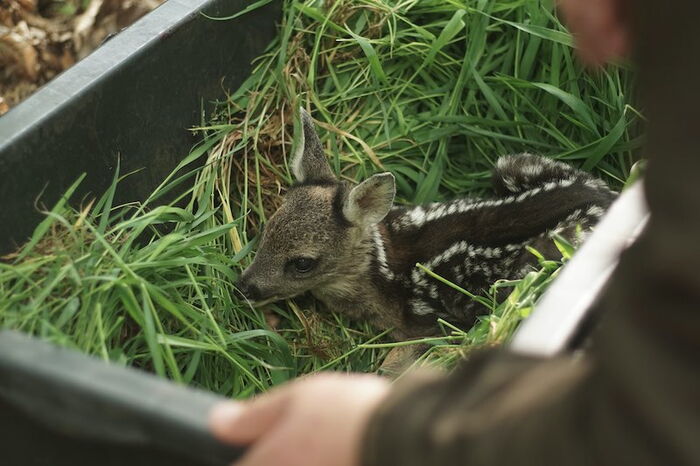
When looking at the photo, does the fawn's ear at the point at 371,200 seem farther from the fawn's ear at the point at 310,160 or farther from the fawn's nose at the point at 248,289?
the fawn's nose at the point at 248,289

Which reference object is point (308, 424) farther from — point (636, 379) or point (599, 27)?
point (599, 27)

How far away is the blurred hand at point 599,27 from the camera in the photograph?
1220mm

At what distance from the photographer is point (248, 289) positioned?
308 cm

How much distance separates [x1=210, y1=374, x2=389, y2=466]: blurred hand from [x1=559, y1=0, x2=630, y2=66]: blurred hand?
57 centimetres

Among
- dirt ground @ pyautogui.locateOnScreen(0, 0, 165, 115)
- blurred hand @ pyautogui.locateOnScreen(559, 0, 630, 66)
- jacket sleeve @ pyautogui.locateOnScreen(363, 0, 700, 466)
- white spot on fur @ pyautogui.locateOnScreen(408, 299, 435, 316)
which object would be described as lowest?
white spot on fur @ pyautogui.locateOnScreen(408, 299, 435, 316)

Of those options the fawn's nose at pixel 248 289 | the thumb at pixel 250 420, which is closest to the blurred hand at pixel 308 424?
the thumb at pixel 250 420

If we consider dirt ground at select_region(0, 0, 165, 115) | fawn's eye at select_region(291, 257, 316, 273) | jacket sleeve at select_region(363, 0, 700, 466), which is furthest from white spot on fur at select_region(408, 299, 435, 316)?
jacket sleeve at select_region(363, 0, 700, 466)

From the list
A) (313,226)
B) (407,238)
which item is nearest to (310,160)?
(313,226)

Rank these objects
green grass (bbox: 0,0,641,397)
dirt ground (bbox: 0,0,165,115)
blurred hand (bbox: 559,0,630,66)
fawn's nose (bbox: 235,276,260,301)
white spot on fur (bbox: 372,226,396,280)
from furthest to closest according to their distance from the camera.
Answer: white spot on fur (bbox: 372,226,396,280) → dirt ground (bbox: 0,0,165,115) → fawn's nose (bbox: 235,276,260,301) → green grass (bbox: 0,0,641,397) → blurred hand (bbox: 559,0,630,66)

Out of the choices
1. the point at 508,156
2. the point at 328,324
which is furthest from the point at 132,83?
the point at 508,156

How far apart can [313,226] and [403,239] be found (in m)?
0.37

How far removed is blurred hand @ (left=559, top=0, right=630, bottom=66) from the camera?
1.22m

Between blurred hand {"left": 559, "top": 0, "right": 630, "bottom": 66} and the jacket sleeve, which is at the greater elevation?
blurred hand {"left": 559, "top": 0, "right": 630, "bottom": 66}

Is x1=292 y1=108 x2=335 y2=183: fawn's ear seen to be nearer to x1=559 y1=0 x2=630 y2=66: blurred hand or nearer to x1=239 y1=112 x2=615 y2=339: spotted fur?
x1=239 y1=112 x2=615 y2=339: spotted fur
